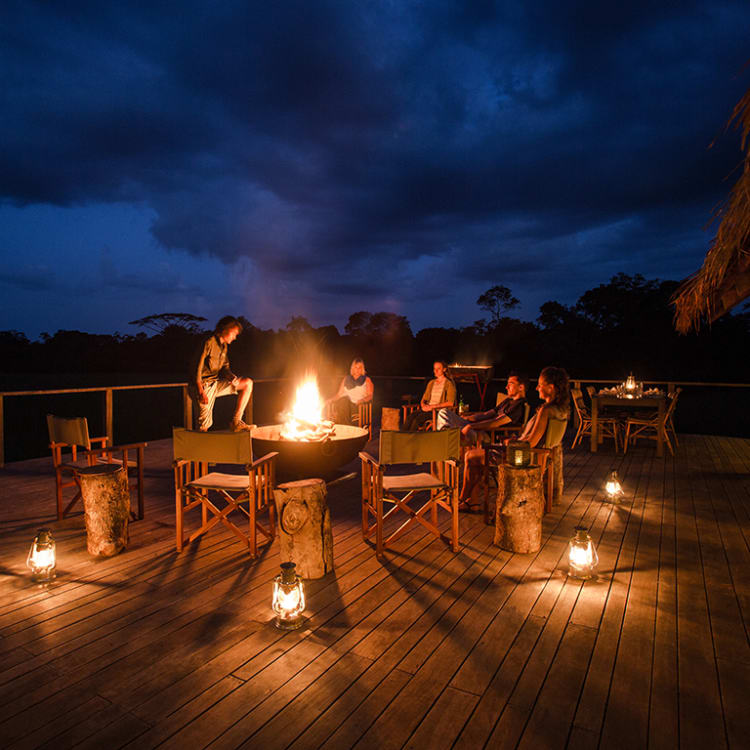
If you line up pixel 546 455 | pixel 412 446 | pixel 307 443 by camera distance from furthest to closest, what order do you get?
pixel 307 443, pixel 546 455, pixel 412 446

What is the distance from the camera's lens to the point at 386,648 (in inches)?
84.4

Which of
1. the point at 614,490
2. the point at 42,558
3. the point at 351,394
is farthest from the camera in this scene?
the point at 351,394

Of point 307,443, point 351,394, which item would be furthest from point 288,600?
point 351,394

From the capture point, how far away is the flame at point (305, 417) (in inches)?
185

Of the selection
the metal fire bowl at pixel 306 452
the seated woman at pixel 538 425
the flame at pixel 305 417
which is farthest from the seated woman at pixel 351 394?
the seated woman at pixel 538 425

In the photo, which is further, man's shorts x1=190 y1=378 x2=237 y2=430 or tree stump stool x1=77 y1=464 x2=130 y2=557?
man's shorts x1=190 y1=378 x2=237 y2=430

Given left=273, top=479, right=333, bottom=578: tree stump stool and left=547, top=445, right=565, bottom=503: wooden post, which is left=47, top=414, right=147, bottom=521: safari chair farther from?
left=547, top=445, right=565, bottom=503: wooden post

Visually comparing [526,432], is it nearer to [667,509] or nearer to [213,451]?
[667,509]

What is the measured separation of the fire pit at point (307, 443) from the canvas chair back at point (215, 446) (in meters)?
1.19

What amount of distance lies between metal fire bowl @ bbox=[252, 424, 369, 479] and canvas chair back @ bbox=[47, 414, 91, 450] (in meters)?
1.42

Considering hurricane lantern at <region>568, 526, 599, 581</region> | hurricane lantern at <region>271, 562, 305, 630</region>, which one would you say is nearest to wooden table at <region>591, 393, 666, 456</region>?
hurricane lantern at <region>568, 526, 599, 581</region>

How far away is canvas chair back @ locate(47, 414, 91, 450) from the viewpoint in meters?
3.72

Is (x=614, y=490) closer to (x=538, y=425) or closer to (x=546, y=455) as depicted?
(x=546, y=455)

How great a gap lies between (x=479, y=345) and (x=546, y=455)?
28.2 meters
